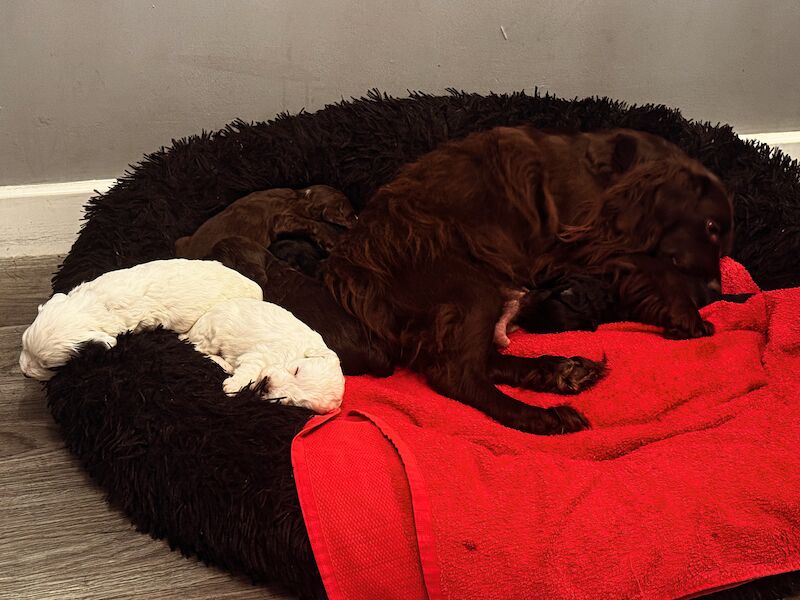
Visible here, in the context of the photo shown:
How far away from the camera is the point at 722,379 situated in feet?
6.28

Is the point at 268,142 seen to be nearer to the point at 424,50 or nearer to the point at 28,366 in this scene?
the point at 424,50

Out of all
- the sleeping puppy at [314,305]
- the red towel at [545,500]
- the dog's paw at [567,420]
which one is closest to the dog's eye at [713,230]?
the red towel at [545,500]

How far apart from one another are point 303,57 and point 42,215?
41.4 inches

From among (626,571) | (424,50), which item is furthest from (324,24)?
(626,571)

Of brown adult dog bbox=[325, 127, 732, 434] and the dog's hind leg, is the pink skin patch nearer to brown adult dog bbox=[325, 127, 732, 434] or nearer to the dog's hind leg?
brown adult dog bbox=[325, 127, 732, 434]

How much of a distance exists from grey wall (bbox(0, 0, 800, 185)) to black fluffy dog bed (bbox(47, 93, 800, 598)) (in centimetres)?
17

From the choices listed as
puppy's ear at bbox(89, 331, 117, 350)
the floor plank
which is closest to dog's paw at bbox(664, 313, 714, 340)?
puppy's ear at bbox(89, 331, 117, 350)

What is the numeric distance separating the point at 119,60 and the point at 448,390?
59.7 inches

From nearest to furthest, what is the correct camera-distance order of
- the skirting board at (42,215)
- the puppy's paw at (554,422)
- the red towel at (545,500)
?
the red towel at (545,500), the puppy's paw at (554,422), the skirting board at (42,215)

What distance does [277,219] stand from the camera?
2281 millimetres

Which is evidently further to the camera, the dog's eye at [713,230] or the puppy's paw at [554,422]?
the dog's eye at [713,230]

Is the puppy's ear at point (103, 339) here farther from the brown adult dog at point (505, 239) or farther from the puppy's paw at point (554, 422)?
the puppy's paw at point (554, 422)

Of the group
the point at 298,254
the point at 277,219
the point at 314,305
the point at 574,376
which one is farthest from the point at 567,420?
the point at 277,219

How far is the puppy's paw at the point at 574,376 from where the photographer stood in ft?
6.41
